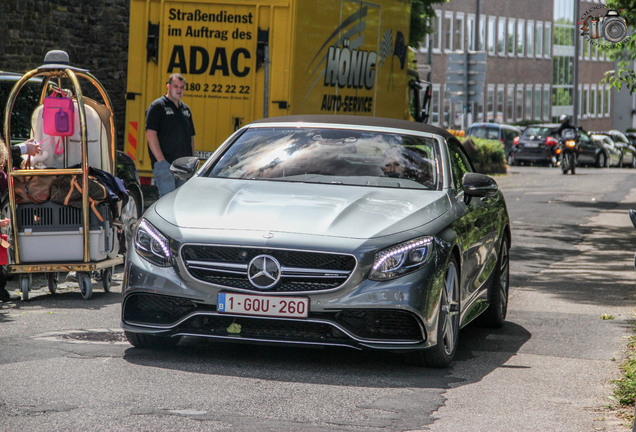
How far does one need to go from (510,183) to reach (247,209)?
2905 cm

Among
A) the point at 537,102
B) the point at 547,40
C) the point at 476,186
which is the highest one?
the point at 547,40

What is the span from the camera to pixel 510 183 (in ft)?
119

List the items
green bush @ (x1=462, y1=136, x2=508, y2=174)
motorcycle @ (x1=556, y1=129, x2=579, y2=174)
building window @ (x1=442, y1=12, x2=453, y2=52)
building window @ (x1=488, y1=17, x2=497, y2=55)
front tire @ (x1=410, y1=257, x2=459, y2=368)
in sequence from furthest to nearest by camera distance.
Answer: building window @ (x1=488, y1=17, x2=497, y2=55) → building window @ (x1=442, y1=12, x2=453, y2=52) → green bush @ (x1=462, y1=136, x2=508, y2=174) → motorcycle @ (x1=556, y1=129, x2=579, y2=174) → front tire @ (x1=410, y1=257, x2=459, y2=368)

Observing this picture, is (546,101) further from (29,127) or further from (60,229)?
(60,229)

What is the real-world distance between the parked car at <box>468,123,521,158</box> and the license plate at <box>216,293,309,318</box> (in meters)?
50.3

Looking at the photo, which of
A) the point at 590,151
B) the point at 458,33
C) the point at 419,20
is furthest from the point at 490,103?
the point at 419,20

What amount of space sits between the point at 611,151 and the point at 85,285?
4822 centimetres

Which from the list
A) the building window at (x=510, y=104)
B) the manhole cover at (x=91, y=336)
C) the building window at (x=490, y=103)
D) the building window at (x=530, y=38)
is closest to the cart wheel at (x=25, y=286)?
the manhole cover at (x=91, y=336)

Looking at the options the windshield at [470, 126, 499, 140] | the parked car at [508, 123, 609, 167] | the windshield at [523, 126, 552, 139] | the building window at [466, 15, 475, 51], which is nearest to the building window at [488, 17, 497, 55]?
the building window at [466, 15, 475, 51]

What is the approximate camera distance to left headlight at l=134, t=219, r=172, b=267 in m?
7.66

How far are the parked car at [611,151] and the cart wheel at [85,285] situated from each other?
151ft

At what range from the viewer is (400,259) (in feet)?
24.6

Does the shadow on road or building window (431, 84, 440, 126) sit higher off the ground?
building window (431, 84, 440, 126)

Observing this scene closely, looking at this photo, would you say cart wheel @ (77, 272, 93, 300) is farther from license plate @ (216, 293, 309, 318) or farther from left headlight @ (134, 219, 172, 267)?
license plate @ (216, 293, 309, 318)
